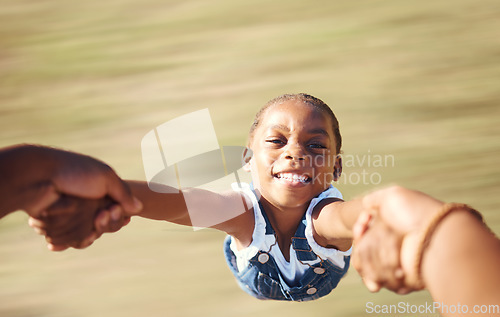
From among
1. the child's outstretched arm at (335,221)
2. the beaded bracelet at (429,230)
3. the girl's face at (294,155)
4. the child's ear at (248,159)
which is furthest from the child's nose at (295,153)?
the beaded bracelet at (429,230)

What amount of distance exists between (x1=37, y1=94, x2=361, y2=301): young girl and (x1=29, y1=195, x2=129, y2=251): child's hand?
0.23m

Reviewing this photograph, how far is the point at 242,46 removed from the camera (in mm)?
3666

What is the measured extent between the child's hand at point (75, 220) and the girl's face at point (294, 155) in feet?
1.73

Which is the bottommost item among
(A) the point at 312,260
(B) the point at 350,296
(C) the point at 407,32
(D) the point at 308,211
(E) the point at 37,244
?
(B) the point at 350,296

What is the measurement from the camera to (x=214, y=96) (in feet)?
11.0

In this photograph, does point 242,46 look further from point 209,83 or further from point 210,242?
point 210,242

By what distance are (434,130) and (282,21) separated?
1.21 metres

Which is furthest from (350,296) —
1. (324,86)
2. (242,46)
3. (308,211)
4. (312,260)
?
(242,46)

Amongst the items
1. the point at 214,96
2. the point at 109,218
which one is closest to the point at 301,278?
the point at 109,218

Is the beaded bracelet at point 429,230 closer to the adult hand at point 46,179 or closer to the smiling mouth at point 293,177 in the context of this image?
the adult hand at point 46,179

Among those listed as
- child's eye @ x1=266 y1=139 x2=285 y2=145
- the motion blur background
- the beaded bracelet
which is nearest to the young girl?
child's eye @ x1=266 y1=139 x2=285 y2=145

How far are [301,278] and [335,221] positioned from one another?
0.42m

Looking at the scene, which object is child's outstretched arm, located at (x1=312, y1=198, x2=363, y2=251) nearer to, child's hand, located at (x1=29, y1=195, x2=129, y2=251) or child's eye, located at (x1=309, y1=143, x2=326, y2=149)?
child's eye, located at (x1=309, y1=143, x2=326, y2=149)

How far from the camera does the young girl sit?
5.96 ft
